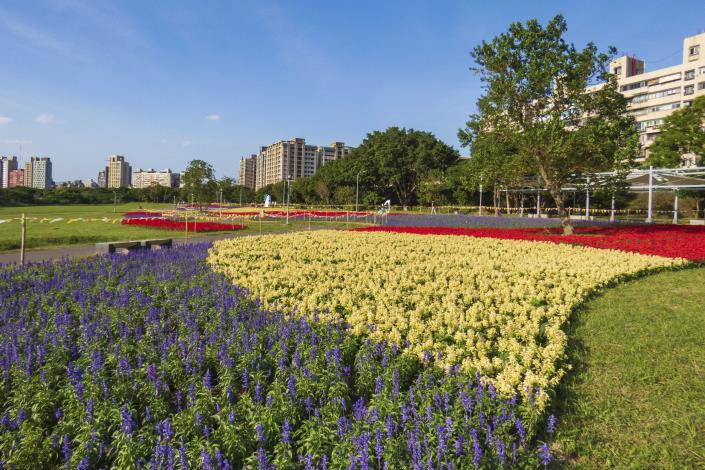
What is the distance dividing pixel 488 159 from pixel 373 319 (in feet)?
52.1

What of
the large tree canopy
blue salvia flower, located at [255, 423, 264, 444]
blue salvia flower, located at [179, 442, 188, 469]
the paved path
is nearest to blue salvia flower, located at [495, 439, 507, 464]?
blue salvia flower, located at [255, 423, 264, 444]

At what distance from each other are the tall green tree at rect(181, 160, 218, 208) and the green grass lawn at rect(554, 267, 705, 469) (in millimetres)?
46693

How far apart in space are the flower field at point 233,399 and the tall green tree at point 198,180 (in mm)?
44076

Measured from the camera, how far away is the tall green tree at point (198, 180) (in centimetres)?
4753

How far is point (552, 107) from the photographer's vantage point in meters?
19.0

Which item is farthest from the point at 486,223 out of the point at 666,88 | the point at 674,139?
the point at 666,88

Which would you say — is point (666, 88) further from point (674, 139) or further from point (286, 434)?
point (286, 434)

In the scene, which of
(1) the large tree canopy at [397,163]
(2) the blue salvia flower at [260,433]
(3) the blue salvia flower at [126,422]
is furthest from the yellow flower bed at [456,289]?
(1) the large tree canopy at [397,163]

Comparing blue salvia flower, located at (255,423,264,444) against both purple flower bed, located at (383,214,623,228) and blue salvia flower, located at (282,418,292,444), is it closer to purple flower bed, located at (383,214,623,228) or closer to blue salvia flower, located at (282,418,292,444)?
blue salvia flower, located at (282,418,292,444)

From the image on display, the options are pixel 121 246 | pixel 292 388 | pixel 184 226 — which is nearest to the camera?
pixel 292 388

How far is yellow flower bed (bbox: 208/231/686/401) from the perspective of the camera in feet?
16.2

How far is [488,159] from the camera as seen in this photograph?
64.9 ft

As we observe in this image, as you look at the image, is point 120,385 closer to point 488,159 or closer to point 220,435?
point 220,435

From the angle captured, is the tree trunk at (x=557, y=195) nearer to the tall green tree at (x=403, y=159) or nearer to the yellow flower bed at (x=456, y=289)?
the yellow flower bed at (x=456, y=289)
